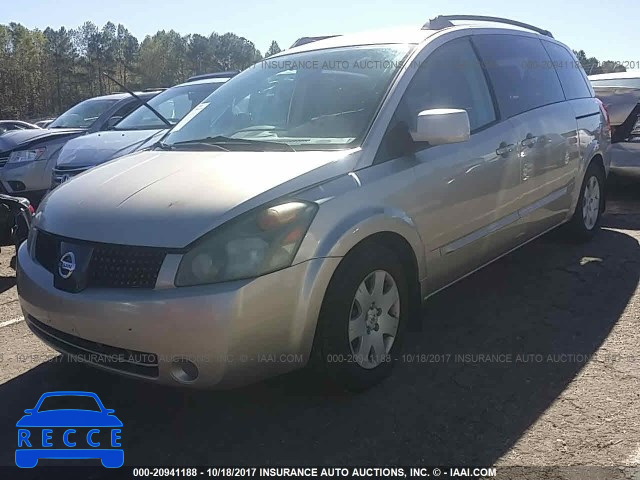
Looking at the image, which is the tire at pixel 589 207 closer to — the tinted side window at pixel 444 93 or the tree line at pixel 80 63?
the tinted side window at pixel 444 93

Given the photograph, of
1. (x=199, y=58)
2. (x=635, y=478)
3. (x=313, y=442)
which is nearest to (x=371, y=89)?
(x=313, y=442)

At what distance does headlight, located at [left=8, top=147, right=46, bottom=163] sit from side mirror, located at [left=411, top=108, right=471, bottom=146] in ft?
22.1

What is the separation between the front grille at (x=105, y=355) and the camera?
106 inches

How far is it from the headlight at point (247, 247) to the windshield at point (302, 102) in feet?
2.20

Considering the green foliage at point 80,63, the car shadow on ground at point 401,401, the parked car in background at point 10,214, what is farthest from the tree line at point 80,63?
the car shadow on ground at point 401,401

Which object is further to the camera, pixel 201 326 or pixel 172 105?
pixel 172 105

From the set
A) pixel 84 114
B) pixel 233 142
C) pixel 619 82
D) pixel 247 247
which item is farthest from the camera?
pixel 84 114

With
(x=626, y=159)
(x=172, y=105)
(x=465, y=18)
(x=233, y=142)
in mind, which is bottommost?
(x=626, y=159)

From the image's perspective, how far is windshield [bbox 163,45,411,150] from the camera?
11.3 feet

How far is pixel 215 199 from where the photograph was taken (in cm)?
279

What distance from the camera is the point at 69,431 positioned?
2.93 m

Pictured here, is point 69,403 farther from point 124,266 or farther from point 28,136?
point 28,136

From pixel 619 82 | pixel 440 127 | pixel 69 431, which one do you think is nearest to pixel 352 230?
pixel 440 127

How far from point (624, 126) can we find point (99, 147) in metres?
5.76
